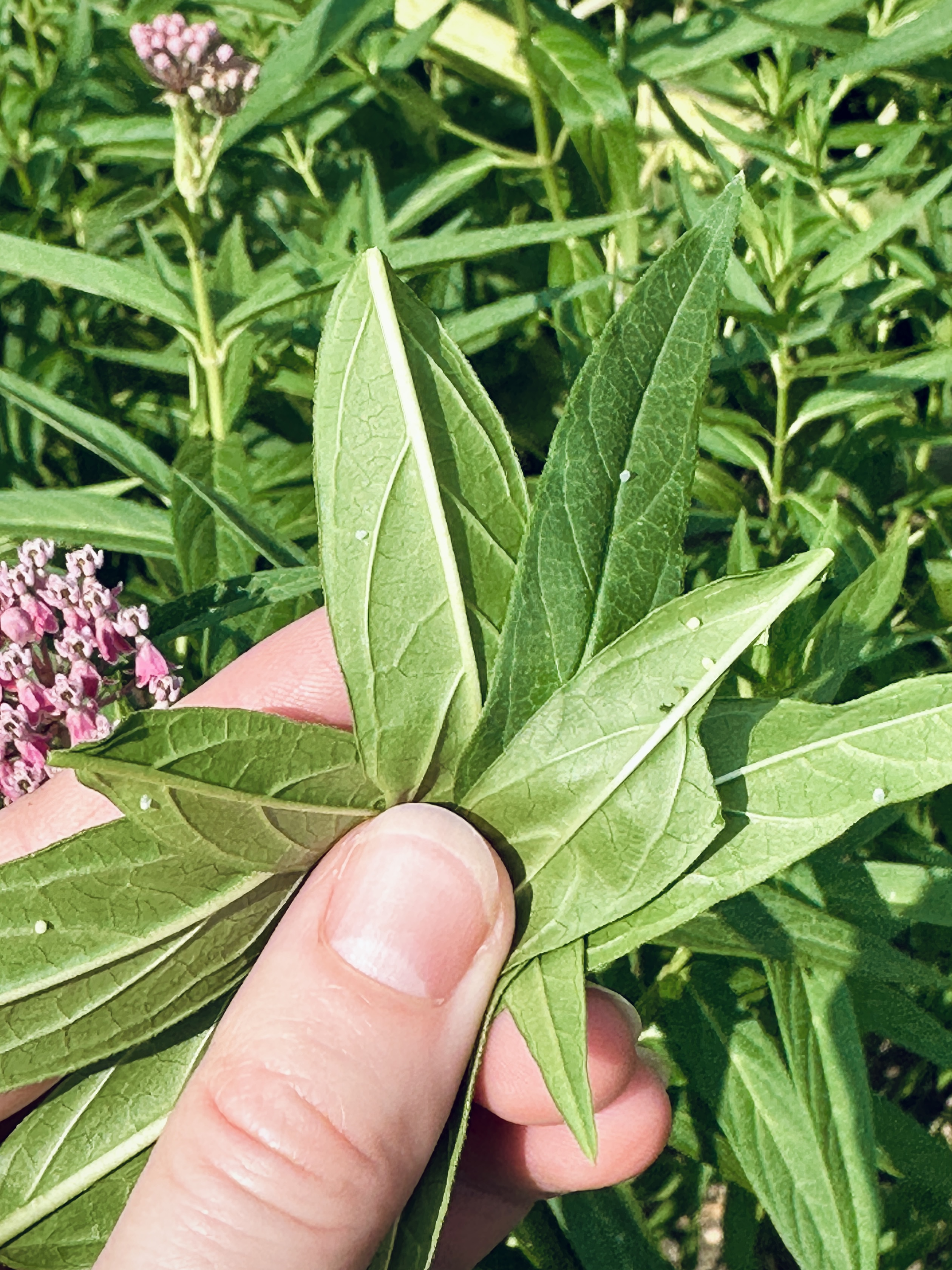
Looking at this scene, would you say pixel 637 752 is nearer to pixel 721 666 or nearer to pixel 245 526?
pixel 721 666

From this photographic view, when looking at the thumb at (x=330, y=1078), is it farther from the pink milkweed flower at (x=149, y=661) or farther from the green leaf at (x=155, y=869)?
the pink milkweed flower at (x=149, y=661)

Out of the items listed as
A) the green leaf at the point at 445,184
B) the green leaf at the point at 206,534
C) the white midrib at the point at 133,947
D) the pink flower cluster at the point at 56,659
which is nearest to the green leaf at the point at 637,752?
the white midrib at the point at 133,947

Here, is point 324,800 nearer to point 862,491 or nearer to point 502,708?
point 502,708

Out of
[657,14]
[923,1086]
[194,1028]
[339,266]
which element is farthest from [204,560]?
[923,1086]

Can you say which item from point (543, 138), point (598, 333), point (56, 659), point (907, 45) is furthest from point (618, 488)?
point (543, 138)

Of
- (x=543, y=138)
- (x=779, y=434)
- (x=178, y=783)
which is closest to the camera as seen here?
(x=178, y=783)
